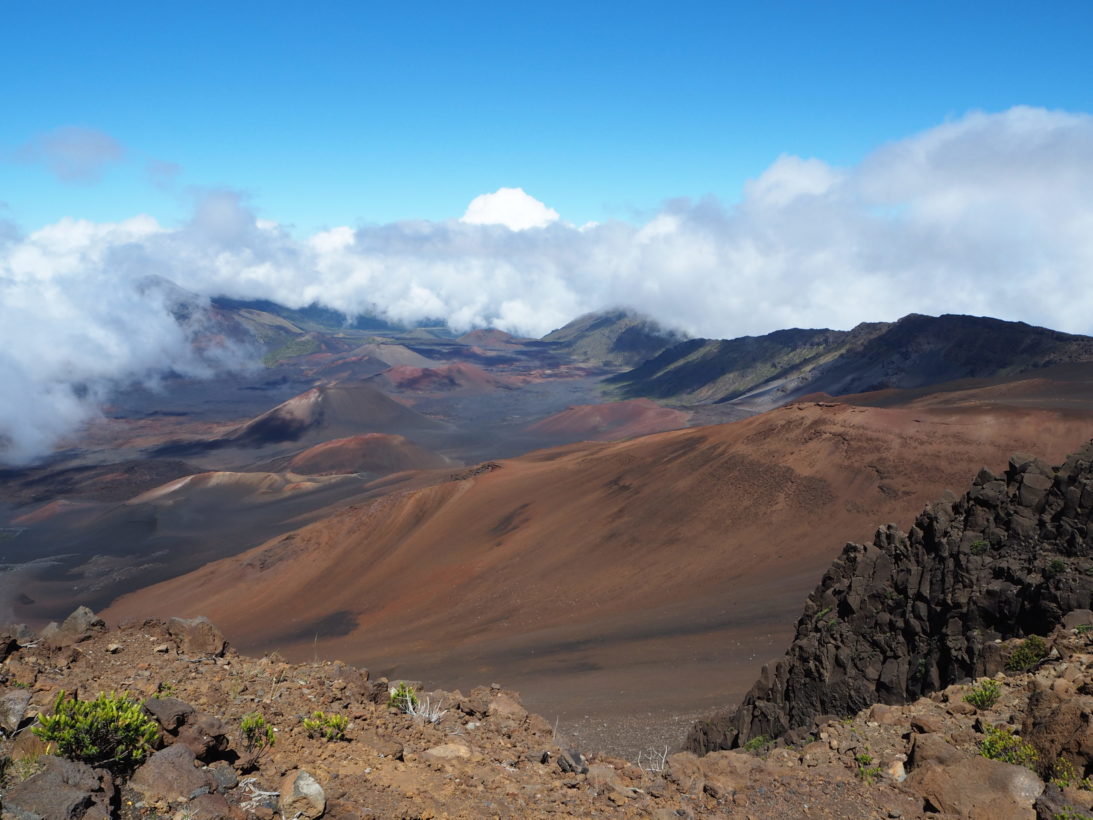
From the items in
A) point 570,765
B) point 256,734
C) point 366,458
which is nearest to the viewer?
point 256,734

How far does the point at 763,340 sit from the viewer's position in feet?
432

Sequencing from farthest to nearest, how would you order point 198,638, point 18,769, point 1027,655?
point 1027,655 → point 198,638 → point 18,769

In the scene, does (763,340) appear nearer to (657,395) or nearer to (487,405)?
(657,395)

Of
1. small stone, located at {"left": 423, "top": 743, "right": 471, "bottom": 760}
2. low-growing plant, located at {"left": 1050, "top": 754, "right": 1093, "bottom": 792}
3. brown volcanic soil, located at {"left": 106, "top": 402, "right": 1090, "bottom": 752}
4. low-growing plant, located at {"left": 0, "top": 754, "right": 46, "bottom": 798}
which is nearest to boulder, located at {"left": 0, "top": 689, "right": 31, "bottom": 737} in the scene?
low-growing plant, located at {"left": 0, "top": 754, "right": 46, "bottom": 798}

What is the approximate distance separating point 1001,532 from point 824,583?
11.3 feet

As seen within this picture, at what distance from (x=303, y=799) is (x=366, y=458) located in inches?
3019

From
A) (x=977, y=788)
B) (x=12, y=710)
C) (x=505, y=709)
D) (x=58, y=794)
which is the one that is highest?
(x=12, y=710)

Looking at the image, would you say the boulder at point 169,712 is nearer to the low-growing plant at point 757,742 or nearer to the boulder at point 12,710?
the boulder at point 12,710

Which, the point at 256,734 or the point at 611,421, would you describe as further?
the point at 611,421

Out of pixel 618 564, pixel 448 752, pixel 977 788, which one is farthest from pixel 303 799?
pixel 618 564

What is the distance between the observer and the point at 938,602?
36.6ft

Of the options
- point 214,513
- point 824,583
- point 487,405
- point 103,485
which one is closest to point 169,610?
point 214,513

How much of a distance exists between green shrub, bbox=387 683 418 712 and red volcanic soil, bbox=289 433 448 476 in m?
69.9

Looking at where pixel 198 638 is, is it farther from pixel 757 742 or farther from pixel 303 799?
pixel 757 742
